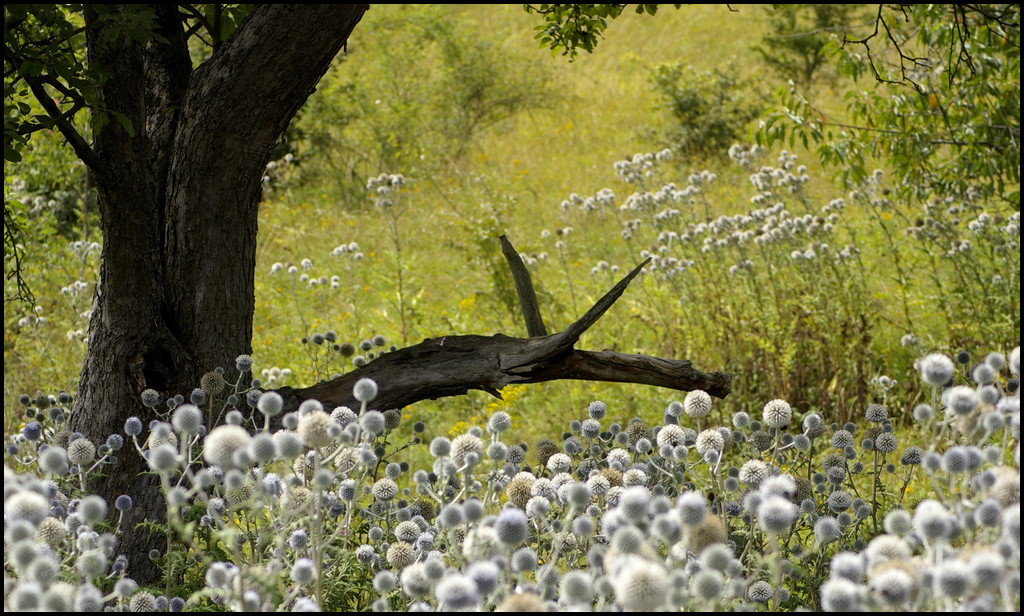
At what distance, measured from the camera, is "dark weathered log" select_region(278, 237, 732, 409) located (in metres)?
3.42

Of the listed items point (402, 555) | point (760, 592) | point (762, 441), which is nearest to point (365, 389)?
point (402, 555)

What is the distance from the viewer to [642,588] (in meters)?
1.39

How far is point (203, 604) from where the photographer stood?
241 cm

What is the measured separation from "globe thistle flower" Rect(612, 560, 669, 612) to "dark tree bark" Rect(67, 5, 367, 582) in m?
2.31


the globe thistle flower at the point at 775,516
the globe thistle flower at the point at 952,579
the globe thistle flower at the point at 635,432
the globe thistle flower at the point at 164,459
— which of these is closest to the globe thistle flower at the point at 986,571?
the globe thistle flower at the point at 952,579

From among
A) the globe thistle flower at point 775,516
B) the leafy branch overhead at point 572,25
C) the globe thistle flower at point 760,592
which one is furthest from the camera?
the leafy branch overhead at point 572,25

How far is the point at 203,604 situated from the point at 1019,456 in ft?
6.41

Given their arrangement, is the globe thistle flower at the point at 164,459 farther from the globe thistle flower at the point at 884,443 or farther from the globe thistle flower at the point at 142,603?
the globe thistle flower at the point at 884,443

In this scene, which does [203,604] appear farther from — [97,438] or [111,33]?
[111,33]

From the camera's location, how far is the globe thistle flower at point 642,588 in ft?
4.57

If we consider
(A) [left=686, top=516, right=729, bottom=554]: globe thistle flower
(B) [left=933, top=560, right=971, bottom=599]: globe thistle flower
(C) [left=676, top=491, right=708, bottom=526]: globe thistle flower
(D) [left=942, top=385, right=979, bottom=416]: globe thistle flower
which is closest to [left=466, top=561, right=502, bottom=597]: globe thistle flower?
(C) [left=676, top=491, right=708, bottom=526]: globe thistle flower

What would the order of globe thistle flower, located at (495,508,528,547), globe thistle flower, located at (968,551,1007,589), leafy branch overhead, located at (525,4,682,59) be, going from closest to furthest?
1. globe thistle flower, located at (968,551,1007,589)
2. globe thistle flower, located at (495,508,528,547)
3. leafy branch overhead, located at (525,4,682,59)

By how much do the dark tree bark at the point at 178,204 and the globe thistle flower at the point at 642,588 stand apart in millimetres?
2314

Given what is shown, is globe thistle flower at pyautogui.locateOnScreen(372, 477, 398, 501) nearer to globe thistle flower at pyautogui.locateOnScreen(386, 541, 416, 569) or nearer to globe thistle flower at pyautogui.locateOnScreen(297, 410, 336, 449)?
globe thistle flower at pyautogui.locateOnScreen(386, 541, 416, 569)
